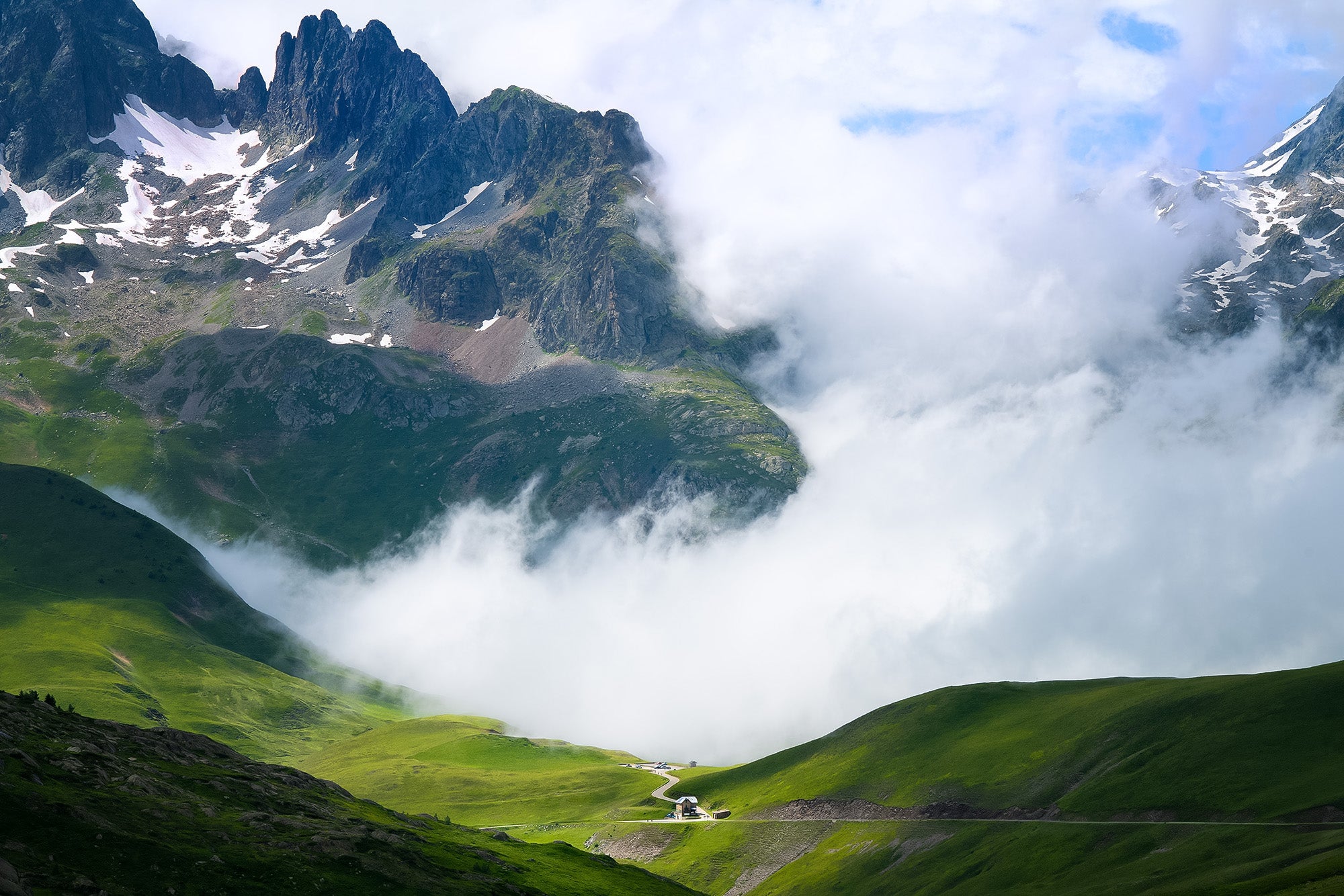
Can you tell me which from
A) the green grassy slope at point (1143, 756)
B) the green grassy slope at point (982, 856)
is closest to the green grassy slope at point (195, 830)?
the green grassy slope at point (982, 856)

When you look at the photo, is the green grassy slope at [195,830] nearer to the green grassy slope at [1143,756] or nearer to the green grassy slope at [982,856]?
the green grassy slope at [982,856]

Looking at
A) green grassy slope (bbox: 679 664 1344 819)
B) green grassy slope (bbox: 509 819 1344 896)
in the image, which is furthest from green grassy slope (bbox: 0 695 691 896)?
green grassy slope (bbox: 679 664 1344 819)

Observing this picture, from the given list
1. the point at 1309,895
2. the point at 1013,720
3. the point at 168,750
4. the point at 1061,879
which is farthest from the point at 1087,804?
the point at 168,750

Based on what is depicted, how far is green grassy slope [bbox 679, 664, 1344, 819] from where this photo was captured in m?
130

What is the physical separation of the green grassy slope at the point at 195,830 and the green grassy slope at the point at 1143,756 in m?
65.8

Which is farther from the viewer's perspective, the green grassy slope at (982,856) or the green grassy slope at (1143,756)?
the green grassy slope at (1143,756)

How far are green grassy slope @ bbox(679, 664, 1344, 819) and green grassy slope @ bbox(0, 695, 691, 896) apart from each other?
65.8m

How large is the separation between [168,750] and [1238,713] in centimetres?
12806

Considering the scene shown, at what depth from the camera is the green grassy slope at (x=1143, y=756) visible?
13025 centimetres

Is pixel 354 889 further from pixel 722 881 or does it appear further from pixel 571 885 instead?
pixel 722 881

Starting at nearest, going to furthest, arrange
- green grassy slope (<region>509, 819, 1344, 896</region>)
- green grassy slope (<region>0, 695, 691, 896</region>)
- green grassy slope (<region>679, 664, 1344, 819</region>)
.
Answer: green grassy slope (<region>0, 695, 691, 896</region>) < green grassy slope (<region>509, 819, 1344, 896</region>) < green grassy slope (<region>679, 664, 1344, 819</region>)

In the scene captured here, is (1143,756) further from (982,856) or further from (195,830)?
(195,830)

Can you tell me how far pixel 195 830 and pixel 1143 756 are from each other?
117624 millimetres

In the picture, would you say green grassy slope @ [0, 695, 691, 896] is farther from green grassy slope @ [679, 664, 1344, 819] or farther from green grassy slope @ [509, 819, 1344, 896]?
green grassy slope @ [679, 664, 1344, 819]
